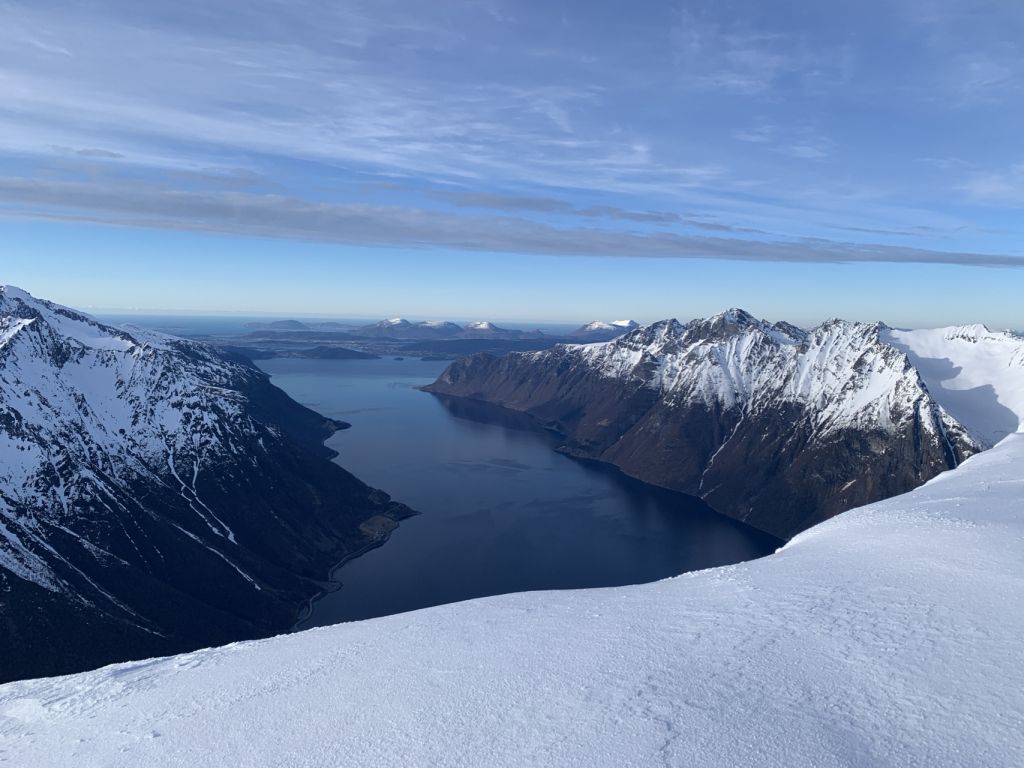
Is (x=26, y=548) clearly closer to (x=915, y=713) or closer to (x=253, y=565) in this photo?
(x=253, y=565)

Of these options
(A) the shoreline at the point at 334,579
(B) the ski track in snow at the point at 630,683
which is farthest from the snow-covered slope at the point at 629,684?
(A) the shoreline at the point at 334,579

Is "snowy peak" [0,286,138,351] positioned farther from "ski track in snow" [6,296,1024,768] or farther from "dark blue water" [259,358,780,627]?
"ski track in snow" [6,296,1024,768]

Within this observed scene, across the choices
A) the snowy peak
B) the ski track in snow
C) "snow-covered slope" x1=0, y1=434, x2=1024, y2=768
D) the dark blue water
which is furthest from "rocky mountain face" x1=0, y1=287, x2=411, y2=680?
"snow-covered slope" x1=0, y1=434, x2=1024, y2=768

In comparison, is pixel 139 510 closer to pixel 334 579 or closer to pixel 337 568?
pixel 337 568

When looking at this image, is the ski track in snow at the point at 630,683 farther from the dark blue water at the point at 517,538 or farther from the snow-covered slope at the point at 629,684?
the dark blue water at the point at 517,538

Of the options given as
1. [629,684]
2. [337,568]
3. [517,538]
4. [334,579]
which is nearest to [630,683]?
[629,684]

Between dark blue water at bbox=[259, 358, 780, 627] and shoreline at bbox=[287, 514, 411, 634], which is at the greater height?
dark blue water at bbox=[259, 358, 780, 627]
